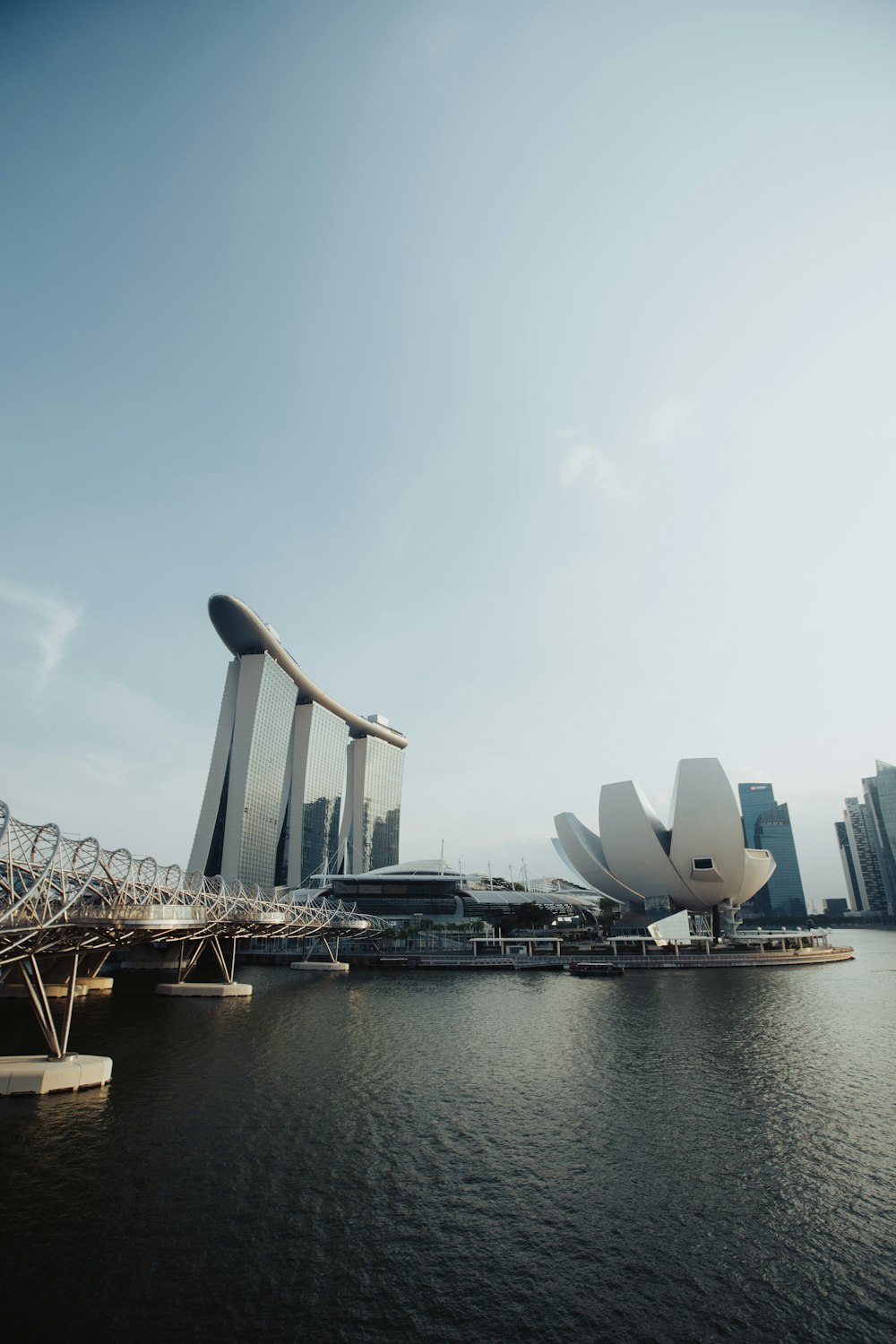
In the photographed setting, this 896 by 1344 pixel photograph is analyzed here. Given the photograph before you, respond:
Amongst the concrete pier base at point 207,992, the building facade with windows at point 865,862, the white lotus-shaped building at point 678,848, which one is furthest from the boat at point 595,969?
the building facade with windows at point 865,862

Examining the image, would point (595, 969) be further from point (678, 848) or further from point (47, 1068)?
point (47, 1068)

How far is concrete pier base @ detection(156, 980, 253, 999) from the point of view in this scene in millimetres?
42844

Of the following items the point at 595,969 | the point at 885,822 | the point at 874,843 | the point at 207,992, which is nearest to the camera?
the point at 207,992

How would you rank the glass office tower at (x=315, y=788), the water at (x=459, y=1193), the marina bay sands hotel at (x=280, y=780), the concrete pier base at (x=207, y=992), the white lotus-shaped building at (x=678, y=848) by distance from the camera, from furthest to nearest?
the glass office tower at (x=315, y=788) → the marina bay sands hotel at (x=280, y=780) → the white lotus-shaped building at (x=678, y=848) → the concrete pier base at (x=207, y=992) → the water at (x=459, y=1193)

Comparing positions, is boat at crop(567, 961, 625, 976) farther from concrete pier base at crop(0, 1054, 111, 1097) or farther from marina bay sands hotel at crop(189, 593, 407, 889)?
marina bay sands hotel at crop(189, 593, 407, 889)

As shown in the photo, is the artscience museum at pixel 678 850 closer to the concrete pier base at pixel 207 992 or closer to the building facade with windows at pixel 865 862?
the concrete pier base at pixel 207 992

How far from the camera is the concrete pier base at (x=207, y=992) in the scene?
42.8m

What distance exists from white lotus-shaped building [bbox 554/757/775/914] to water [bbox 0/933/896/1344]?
1636 inches

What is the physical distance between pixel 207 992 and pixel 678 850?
162 ft

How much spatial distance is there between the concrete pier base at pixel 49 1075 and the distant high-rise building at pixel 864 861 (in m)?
207

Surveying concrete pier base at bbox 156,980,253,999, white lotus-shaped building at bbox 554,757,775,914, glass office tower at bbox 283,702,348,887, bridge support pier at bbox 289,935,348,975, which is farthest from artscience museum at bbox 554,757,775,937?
glass office tower at bbox 283,702,348,887

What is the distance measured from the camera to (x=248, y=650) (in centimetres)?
10288

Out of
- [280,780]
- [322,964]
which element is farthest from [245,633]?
[322,964]

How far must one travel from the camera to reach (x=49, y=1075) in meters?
20.9
